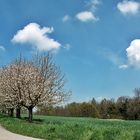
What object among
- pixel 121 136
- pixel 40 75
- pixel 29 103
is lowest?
pixel 121 136

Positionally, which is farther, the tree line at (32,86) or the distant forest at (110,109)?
the distant forest at (110,109)

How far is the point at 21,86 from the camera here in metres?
52.6

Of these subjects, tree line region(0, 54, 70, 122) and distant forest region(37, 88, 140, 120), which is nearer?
tree line region(0, 54, 70, 122)

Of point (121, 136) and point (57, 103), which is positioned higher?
point (57, 103)

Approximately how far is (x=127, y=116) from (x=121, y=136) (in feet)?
281

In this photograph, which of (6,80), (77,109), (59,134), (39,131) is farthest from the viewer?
(77,109)

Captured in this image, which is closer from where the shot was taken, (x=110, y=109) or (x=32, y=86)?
(x=32, y=86)

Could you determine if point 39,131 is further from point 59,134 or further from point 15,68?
point 15,68

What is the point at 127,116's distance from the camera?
110 metres

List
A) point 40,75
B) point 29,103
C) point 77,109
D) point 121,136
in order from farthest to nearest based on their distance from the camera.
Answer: point 77,109, point 40,75, point 29,103, point 121,136

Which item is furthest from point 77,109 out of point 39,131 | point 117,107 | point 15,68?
point 39,131

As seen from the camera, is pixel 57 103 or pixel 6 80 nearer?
pixel 57 103

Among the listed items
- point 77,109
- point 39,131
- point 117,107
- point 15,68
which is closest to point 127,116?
point 117,107

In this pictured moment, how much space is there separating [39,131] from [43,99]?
20.1 meters
